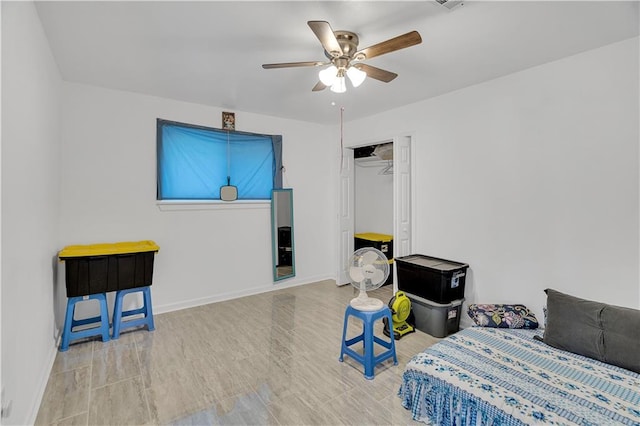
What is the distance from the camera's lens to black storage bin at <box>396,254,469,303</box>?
293 centimetres

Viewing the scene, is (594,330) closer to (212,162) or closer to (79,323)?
(212,162)

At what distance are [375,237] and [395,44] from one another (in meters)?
3.52

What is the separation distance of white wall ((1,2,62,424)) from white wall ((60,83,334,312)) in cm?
58

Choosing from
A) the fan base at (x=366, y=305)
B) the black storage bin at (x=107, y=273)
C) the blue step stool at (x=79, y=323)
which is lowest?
the blue step stool at (x=79, y=323)

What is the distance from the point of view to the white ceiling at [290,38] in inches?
72.7

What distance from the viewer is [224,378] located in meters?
2.31

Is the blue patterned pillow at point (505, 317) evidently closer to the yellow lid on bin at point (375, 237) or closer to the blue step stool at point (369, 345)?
the blue step stool at point (369, 345)

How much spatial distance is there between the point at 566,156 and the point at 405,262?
5.53 ft

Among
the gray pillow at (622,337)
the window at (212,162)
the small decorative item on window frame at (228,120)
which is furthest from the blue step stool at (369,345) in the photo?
the small decorative item on window frame at (228,120)

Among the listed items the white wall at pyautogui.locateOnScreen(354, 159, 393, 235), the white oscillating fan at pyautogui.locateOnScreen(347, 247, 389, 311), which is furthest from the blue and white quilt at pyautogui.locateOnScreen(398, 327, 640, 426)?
the white wall at pyautogui.locateOnScreen(354, 159, 393, 235)

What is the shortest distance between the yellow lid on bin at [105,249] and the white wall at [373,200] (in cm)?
355

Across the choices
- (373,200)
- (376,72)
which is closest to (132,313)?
(376,72)

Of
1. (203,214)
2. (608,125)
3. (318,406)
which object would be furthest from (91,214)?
(608,125)

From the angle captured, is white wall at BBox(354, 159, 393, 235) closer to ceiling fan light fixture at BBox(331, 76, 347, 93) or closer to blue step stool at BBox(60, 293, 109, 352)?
ceiling fan light fixture at BBox(331, 76, 347, 93)
